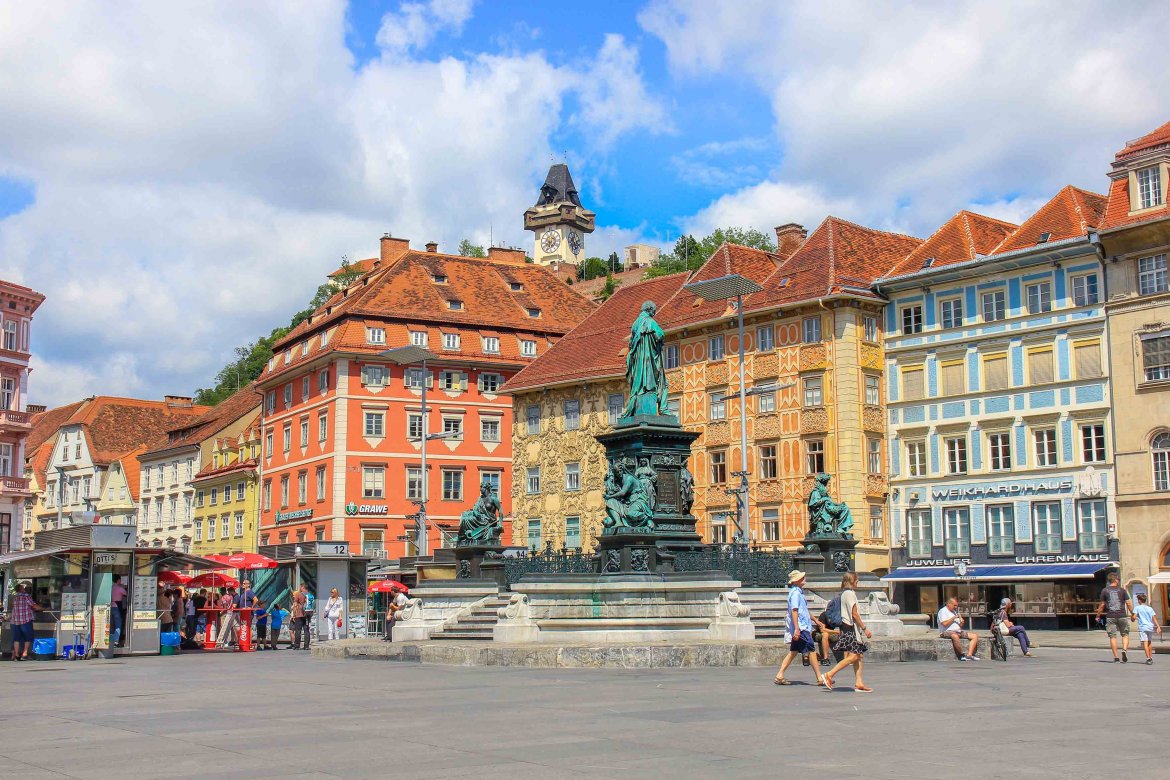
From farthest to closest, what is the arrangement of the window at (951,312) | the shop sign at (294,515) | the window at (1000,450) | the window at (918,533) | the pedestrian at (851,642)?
the shop sign at (294,515)
the window at (918,533)
the window at (951,312)
the window at (1000,450)
the pedestrian at (851,642)

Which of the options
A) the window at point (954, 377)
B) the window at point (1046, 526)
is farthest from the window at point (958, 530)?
the window at point (954, 377)

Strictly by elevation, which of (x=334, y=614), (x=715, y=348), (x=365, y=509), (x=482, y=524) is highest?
(x=715, y=348)

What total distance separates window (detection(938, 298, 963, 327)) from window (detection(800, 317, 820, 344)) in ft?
15.7

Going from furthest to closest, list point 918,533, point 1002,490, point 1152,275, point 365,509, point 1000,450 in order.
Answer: point 365,509 → point 918,533 → point 1000,450 → point 1002,490 → point 1152,275

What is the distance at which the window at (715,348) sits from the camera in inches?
2311

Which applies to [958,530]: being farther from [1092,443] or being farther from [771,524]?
[771,524]

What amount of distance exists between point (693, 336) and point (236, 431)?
114ft

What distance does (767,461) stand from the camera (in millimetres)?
56438

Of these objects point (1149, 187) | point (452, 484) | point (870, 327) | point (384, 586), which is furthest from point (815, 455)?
point (452, 484)

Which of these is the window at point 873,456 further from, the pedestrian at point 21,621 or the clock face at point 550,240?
the clock face at point 550,240

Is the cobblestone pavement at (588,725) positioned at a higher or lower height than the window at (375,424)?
lower

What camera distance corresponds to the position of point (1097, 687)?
1816cm

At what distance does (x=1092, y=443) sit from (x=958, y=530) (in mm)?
6381

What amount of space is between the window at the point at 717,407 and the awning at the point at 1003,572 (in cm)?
992
